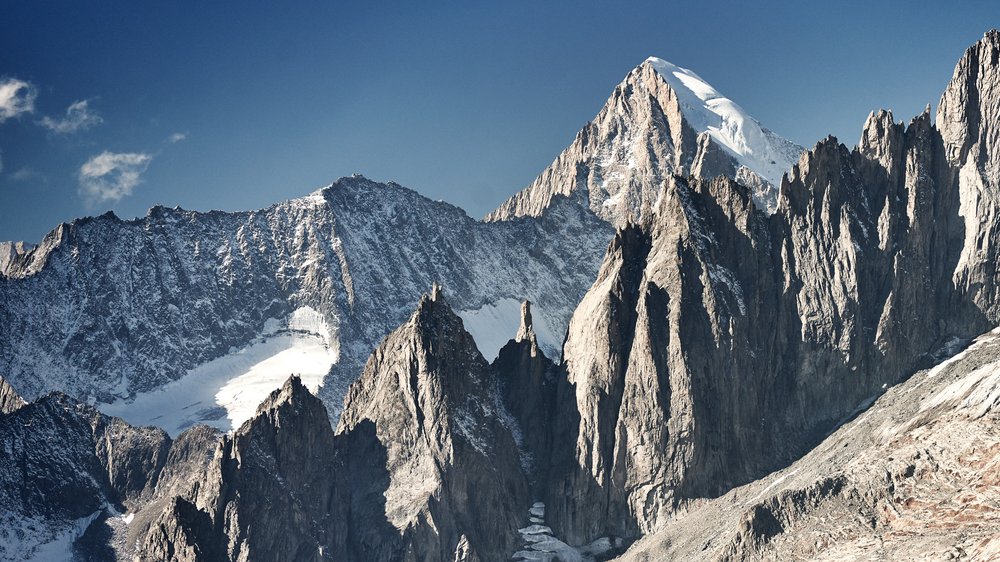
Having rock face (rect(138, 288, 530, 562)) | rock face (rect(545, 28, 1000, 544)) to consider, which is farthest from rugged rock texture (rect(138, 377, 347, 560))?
rock face (rect(545, 28, 1000, 544))

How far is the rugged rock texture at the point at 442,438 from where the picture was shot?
175 meters

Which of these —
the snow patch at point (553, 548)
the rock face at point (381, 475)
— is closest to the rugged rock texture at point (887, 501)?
the snow patch at point (553, 548)

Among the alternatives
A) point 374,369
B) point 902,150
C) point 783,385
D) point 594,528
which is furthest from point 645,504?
point 902,150

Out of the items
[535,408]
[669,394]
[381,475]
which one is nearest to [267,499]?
[381,475]

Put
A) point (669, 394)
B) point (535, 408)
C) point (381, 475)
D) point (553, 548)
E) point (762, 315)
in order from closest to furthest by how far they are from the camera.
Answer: point (553, 548) < point (669, 394) < point (381, 475) < point (762, 315) < point (535, 408)

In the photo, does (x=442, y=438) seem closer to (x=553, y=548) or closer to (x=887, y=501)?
(x=553, y=548)

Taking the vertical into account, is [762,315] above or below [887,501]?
above

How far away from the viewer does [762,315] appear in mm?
191250

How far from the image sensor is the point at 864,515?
148 m

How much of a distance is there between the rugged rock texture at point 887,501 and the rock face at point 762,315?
34.0 ft

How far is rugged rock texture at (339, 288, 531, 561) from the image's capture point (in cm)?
17488

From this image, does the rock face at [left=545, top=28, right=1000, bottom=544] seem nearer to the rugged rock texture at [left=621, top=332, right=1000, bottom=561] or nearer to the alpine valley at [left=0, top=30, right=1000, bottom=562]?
the alpine valley at [left=0, top=30, right=1000, bottom=562]

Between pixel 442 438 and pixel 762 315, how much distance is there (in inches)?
1824

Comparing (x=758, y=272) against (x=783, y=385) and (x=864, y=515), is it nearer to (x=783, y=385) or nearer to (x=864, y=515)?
(x=783, y=385)
